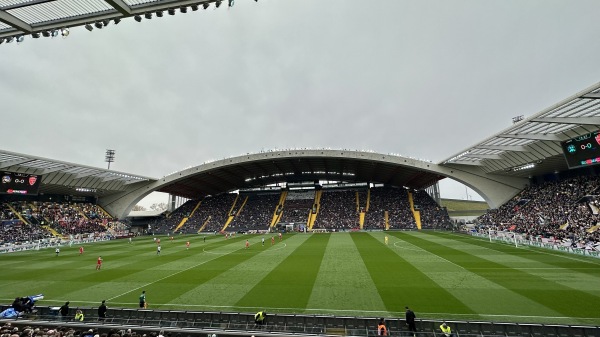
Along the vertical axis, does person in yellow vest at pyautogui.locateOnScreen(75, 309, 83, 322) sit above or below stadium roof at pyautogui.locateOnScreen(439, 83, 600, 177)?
below

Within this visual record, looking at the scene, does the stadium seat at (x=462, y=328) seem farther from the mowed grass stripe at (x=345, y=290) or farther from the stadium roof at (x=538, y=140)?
the stadium roof at (x=538, y=140)

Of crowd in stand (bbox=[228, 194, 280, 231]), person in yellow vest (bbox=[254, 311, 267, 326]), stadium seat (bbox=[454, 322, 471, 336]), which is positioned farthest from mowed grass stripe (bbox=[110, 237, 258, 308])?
crowd in stand (bbox=[228, 194, 280, 231])

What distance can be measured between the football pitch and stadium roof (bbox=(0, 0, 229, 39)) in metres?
11.8

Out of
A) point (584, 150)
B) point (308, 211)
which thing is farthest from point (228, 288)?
point (308, 211)

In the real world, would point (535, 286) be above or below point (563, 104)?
below

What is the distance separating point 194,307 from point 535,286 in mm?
17295

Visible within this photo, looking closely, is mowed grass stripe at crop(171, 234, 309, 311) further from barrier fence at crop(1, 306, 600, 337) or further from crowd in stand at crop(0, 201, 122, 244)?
crowd in stand at crop(0, 201, 122, 244)

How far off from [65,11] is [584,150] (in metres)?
34.6

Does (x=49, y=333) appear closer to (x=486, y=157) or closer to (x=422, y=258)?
(x=422, y=258)

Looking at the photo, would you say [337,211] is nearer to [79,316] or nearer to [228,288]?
[228,288]

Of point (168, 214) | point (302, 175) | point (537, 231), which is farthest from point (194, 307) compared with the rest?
point (168, 214)

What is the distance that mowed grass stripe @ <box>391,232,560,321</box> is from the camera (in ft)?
35.8

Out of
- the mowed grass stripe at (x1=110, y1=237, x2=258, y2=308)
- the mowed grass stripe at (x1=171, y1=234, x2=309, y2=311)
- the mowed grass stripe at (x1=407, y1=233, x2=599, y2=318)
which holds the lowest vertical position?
the mowed grass stripe at (x1=110, y1=237, x2=258, y2=308)

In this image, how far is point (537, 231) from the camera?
3134 centimetres
